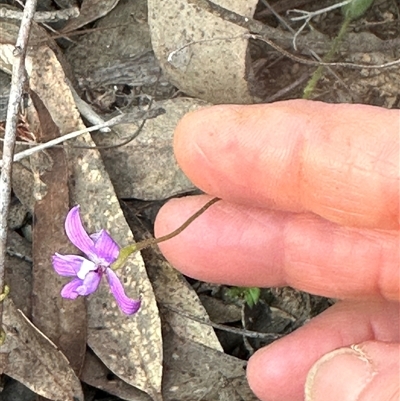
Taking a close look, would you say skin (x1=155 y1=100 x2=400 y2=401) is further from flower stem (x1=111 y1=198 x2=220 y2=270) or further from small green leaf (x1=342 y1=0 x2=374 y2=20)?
small green leaf (x1=342 y1=0 x2=374 y2=20)

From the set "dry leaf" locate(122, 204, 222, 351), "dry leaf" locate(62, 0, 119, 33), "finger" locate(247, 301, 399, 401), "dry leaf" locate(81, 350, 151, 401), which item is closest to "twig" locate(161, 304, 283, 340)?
"dry leaf" locate(122, 204, 222, 351)

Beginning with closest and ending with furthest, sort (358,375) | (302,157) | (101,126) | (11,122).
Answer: (358,375) → (302,157) → (11,122) → (101,126)

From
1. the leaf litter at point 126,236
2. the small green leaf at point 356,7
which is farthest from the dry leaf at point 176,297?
the small green leaf at point 356,7

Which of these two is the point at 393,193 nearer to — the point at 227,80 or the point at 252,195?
the point at 252,195

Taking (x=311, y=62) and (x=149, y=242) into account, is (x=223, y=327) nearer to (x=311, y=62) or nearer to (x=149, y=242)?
(x=149, y=242)

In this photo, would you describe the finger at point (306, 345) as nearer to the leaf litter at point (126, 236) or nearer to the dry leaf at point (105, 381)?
the leaf litter at point (126, 236)

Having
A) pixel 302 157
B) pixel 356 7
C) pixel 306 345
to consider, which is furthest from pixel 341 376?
pixel 356 7

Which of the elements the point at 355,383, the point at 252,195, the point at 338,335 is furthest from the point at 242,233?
the point at 355,383
